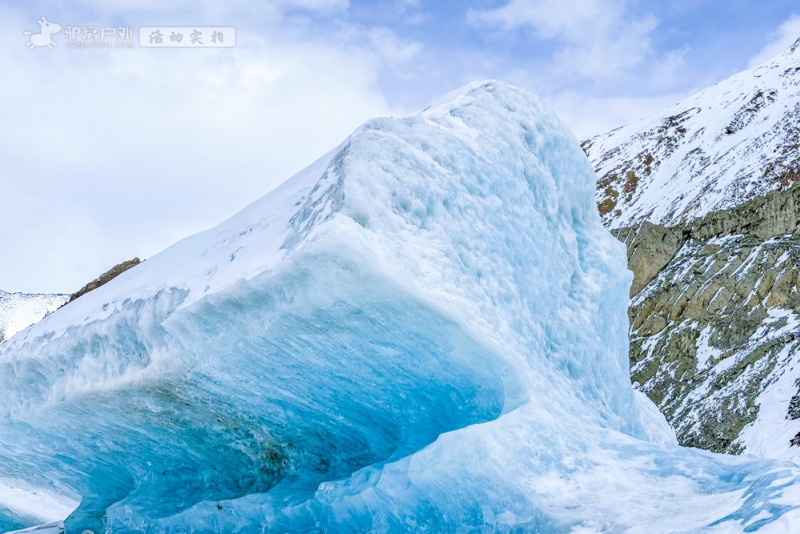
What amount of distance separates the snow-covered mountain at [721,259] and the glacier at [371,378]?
2432 cm

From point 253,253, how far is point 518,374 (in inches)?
95.1

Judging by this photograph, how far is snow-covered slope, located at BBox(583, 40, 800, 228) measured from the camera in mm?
52031

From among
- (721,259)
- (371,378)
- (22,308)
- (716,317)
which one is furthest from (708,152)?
(371,378)

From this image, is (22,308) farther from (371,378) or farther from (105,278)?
(371,378)

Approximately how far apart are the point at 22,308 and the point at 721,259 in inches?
1778

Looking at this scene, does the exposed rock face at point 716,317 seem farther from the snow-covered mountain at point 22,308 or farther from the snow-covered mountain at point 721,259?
the snow-covered mountain at point 22,308

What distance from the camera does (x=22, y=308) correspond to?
57.6 m

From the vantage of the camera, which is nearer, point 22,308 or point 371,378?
point 371,378

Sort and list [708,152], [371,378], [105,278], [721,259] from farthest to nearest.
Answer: [708,152] → [721,259] → [105,278] → [371,378]

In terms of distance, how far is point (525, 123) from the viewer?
9.35 m

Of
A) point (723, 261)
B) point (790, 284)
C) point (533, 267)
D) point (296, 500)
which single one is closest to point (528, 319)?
point (533, 267)

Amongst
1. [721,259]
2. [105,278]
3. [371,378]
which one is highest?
[721,259]

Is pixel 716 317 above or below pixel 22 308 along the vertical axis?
below

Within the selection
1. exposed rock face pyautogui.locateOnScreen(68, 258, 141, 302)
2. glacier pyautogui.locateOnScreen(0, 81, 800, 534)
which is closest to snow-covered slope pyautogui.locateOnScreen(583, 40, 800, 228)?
exposed rock face pyautogui.locateOnScreen(68, 258, 141, 302)
